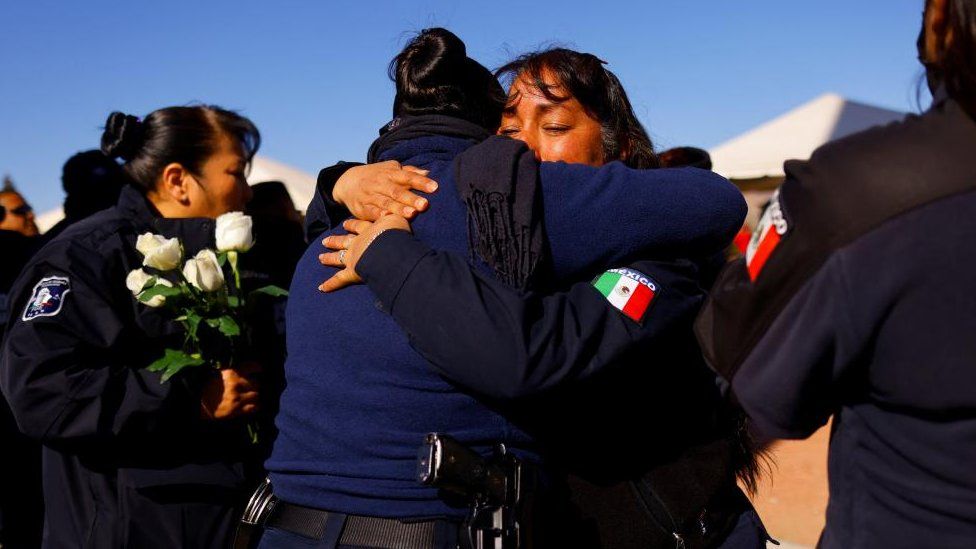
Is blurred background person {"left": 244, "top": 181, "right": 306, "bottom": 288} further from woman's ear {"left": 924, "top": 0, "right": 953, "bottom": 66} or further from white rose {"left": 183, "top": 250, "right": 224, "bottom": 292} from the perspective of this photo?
woman's ear {"left": 924, "top": 0, "right": 953, "bottom": 66}

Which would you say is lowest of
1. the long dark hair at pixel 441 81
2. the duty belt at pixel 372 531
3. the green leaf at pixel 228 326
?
the duty belt at pixel 372 531

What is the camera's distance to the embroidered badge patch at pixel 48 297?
8.65 feet

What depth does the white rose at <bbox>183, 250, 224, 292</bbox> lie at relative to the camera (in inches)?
105

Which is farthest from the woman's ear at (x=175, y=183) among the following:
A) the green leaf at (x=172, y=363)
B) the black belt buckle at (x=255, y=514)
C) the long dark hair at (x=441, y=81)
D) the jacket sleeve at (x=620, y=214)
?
the jacket sleeve at (x=620, y=214)

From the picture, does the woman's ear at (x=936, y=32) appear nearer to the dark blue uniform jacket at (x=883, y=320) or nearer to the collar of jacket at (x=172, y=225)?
the dark blue uniform jacket at (x=883, y=320)

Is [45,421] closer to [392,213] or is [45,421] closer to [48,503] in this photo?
[48,503]

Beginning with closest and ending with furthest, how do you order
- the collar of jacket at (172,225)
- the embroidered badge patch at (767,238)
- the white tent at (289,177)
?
1. the embroidered badge patch at (767,238)
2. the collar of jacket at (172,225)
3. the white tent at (289,177)

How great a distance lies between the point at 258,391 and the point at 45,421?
612 mm

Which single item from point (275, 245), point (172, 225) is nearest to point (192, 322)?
point (172, 225)

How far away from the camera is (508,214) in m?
1.73

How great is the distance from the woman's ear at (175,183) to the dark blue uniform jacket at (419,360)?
161 centimetres

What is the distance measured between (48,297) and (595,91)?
166cm

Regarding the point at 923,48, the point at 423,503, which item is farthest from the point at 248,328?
the point at 923,48

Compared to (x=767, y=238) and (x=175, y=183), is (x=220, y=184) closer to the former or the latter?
(x=175, y=183)
